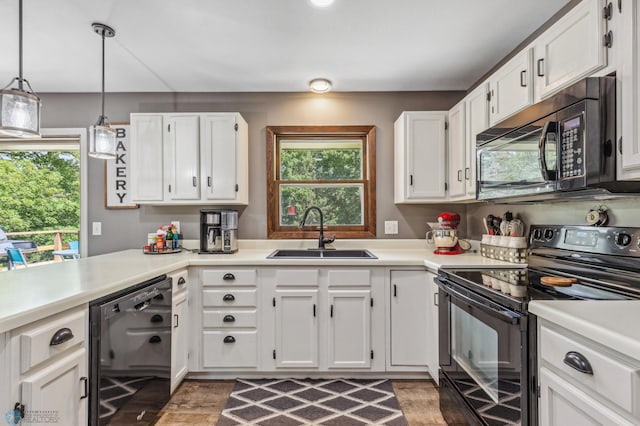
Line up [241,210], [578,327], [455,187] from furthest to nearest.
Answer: [241,210] → [455,187] → [578,327]

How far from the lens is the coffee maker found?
8.98ft

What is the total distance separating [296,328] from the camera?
2379 mm

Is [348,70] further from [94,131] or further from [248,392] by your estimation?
[248,392]

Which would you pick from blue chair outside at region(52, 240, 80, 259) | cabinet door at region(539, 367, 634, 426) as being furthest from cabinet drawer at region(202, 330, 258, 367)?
blue chair outside at region(52, 240, 80, 259)

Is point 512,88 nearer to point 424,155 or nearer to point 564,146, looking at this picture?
point 564,146

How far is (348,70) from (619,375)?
2439 millimetres

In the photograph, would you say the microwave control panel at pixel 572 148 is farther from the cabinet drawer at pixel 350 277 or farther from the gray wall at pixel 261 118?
the gray wall at pixel 261 118

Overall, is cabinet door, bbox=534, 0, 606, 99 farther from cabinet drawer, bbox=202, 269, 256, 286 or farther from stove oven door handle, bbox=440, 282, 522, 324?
cabinet drawer, bbox=202, 269, 256, 286

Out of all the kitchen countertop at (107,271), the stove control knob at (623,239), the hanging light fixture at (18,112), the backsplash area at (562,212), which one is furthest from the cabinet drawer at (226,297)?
the stove control knob at (623,239)

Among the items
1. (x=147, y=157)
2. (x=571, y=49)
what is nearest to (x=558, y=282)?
(x=571, y=49)

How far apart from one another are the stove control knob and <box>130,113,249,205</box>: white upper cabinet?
240cm

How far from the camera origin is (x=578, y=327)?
93 cm

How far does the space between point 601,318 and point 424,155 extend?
6.50ft

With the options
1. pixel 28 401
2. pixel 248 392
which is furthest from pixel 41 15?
pixel 248 392
